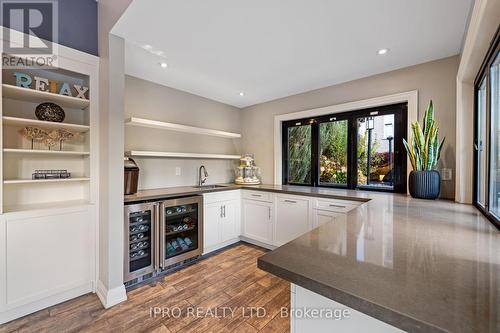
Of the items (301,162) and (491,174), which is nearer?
(491,174)

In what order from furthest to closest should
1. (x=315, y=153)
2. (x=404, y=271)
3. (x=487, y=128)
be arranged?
1. (x=315, y=153)
2. (x=487, y=128)
3. (x=404, y=271)

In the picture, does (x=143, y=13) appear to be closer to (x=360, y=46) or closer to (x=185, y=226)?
(x=360, y=46)

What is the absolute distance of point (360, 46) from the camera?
201cm

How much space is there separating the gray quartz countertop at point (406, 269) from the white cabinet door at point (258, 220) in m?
1.88

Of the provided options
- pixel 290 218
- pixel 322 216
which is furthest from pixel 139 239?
pixel 322 216

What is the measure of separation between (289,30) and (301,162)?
2059mm

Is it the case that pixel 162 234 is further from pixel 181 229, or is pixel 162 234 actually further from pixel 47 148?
pixel 47 148

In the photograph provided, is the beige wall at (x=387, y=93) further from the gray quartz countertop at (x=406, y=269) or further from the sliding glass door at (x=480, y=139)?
the gray quartz countertop at (x=406, y=269)

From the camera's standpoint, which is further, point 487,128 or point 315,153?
point 315,153

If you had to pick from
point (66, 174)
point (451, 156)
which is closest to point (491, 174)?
point (451, 156)

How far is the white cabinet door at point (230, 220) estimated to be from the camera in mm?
3086

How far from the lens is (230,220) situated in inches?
126

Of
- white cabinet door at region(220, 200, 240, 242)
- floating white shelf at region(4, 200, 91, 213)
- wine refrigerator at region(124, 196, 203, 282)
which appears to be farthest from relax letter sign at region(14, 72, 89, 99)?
white cabinet door at region(220, 200, 240, 242)

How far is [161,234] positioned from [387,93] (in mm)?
3078
